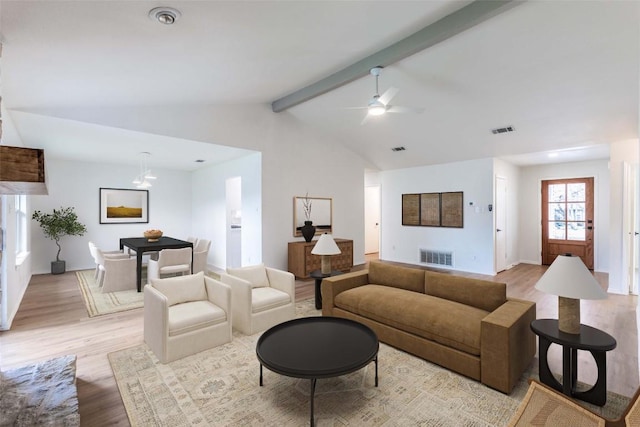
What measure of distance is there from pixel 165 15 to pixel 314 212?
488cm

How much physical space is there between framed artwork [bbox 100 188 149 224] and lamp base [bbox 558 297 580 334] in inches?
332

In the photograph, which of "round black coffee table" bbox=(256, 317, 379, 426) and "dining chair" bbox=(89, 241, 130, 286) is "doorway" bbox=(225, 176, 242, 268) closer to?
"dining chair" bbox=(89, 241, 130, 286)

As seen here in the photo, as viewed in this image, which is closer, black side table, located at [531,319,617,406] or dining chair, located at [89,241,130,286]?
black side table, located at [531,319,617,406]

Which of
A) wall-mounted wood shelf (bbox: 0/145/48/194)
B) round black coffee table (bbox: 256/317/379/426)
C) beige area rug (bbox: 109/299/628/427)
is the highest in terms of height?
wall-mounted wood shelf (bbox: 0/145/48/194)

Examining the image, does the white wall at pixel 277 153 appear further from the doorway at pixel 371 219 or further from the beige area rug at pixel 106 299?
the beige area rug at pixel 106 299

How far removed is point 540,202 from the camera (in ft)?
24.7

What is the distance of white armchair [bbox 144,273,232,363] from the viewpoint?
9.09ft

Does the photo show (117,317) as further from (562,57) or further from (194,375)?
(562,57)

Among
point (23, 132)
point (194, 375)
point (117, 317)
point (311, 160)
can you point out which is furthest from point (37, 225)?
point (194, 375)

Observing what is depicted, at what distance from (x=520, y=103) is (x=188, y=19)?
176 inches

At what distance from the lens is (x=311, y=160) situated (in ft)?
22.1

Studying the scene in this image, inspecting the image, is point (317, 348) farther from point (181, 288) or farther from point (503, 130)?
point (503, 130)

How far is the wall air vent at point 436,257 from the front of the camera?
280 inches

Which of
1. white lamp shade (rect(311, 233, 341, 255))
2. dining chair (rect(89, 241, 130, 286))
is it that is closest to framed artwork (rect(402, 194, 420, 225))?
white lamp shade (rect(311, 233, 341, 255))
